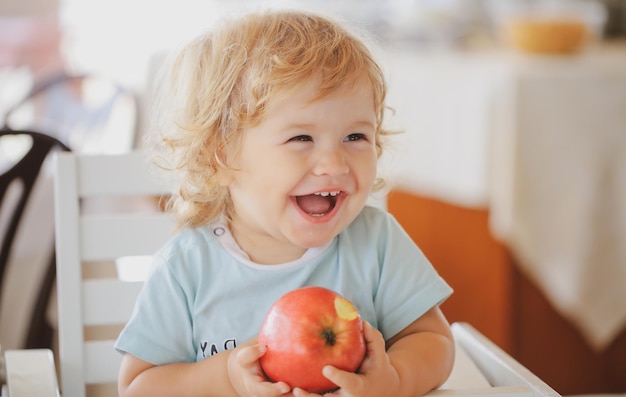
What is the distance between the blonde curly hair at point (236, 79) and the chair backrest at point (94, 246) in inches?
8.0

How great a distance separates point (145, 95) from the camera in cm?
262

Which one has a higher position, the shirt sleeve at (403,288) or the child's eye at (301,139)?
Answer: the child's eye at (301,139)

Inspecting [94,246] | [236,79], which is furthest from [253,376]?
[94,246]

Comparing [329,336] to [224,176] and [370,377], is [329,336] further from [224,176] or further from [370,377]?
[224,176]

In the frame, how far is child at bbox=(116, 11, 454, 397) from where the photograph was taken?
979 mm

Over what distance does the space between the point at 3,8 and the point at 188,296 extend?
2.69 m

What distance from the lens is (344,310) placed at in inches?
35.2

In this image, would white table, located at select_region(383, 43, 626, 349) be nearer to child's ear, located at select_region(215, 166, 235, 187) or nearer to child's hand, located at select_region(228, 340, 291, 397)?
child's ear, located at select_region(215, 166, 235, 187)

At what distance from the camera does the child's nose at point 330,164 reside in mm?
967

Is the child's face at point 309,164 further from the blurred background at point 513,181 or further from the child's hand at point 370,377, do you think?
the blurred background at point 513,181

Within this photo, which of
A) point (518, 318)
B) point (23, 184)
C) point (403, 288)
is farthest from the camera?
point (518, 318)

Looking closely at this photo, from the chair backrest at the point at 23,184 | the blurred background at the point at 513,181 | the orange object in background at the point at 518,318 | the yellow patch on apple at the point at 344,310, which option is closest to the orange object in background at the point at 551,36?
the blurred background at the point at 513,181

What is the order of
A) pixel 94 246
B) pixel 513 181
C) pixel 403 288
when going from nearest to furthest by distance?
pixel 403 288
pixel 94 246
pixel 513 181

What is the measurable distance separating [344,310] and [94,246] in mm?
501
